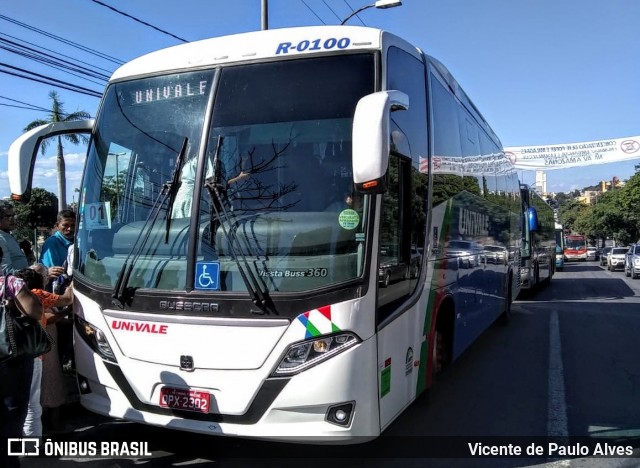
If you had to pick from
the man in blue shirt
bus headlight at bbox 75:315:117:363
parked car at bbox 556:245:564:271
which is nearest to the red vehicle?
parked car at bbox 556:245:564:271

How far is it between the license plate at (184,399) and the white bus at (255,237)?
0.01 metres

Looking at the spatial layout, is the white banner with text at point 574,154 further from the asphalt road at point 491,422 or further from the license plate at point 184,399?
the license plate at point 184,399

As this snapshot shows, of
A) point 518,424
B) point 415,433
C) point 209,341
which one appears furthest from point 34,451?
point 518,424

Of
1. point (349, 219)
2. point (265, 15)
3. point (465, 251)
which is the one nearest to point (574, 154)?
point (265, 15)

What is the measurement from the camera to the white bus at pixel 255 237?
3422mm

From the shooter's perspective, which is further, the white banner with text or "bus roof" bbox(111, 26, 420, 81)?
the white banner with text

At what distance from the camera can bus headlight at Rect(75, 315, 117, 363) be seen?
3924 mm

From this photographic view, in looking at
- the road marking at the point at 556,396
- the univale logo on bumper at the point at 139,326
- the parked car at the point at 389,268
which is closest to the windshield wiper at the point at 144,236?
the univale logo on bumper at the point at 139,326

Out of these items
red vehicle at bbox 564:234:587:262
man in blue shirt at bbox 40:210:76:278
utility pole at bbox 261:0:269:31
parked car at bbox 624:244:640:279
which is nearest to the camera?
man in blue shirt at bbox 40:210:76:278

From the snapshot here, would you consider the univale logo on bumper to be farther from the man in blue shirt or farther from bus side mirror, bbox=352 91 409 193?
the man in blue shirt

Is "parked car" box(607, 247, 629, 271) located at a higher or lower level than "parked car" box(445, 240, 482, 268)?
lower

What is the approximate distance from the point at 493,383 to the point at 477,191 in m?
2.55

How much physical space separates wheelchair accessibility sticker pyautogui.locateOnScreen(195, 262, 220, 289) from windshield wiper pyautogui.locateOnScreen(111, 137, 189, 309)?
371 millimetres

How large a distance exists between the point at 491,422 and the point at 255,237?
3.17 metres
